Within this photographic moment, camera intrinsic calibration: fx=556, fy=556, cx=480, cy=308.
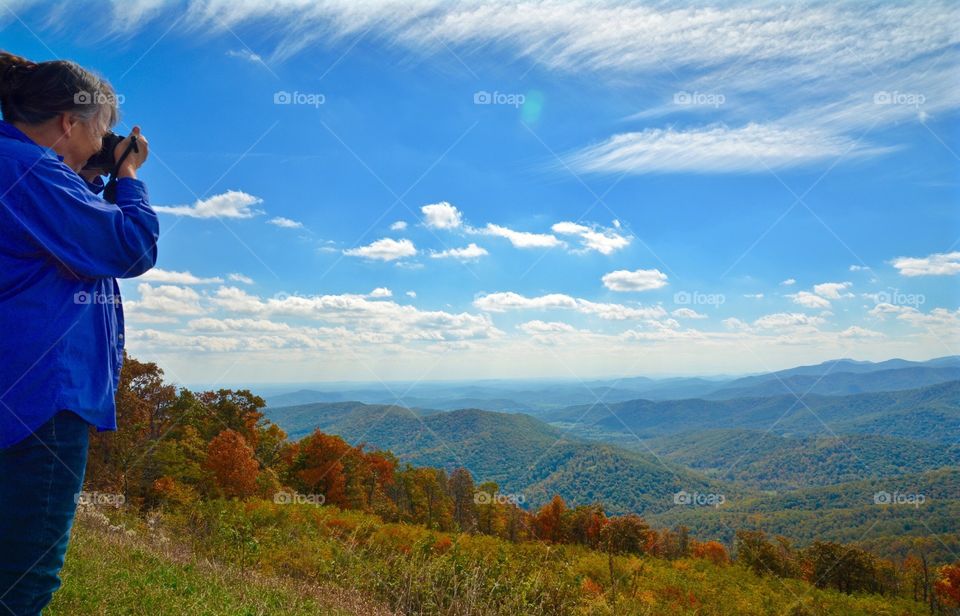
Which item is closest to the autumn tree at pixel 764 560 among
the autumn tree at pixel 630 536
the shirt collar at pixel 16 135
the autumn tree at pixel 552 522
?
the autumn tree at pixel 630 536

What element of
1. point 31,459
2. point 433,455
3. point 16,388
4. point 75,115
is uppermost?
point 75,115

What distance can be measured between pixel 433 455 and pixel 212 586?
187435 mm

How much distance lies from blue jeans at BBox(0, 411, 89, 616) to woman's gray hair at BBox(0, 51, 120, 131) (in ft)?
3.44

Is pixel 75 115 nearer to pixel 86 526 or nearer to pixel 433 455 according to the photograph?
pixel 86 526

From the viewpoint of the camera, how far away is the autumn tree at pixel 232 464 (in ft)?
88.7

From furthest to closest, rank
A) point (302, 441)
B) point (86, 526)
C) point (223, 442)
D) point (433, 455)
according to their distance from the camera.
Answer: point (433, 455) → point (302, 441) → point (223, 442) → point (86, 526)

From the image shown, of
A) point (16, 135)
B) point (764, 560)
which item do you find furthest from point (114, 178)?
point (764, 560)

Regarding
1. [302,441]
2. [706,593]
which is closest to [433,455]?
[302,441]

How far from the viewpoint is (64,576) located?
14.4ft

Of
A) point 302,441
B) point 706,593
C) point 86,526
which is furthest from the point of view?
point 302,441

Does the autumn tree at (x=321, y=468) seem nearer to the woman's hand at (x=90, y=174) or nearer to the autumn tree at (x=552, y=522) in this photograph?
the autumn tree at (x=552, y=522)

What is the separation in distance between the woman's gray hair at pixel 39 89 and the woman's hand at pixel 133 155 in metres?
0.22

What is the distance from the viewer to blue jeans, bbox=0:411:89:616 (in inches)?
63.8

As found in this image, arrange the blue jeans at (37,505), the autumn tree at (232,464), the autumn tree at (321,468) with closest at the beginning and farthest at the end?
1. the blue jeans at (37,505)
2. the autumn tree at (232,464)
3. the autumn tree at (321,468)
